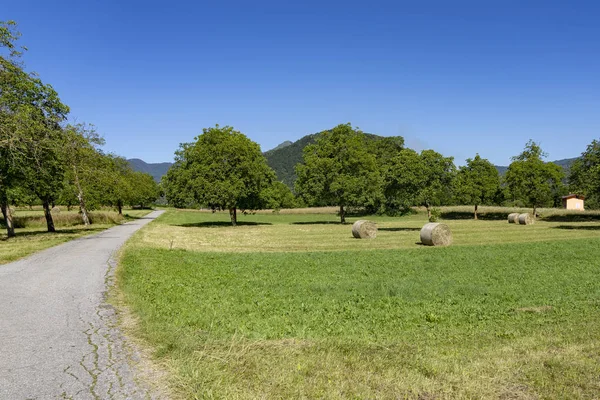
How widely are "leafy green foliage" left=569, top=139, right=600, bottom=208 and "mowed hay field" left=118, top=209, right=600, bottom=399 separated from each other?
30.7m

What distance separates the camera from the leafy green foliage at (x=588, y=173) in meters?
43.0

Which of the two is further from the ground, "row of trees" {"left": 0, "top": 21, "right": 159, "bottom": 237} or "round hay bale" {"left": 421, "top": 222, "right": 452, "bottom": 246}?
"row of trees" {"left": 0, "top": 21, "right": 159, "bottom": 237}

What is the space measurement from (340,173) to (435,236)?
2422cm

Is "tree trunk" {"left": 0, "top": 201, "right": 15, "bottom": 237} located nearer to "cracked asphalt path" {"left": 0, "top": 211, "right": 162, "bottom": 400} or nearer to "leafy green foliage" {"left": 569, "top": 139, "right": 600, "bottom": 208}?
"cracked asphalt path" {"left": 0, "top": 211, "right": 162, "bottom": 400}

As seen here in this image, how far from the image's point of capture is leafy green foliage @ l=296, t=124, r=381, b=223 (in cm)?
4869

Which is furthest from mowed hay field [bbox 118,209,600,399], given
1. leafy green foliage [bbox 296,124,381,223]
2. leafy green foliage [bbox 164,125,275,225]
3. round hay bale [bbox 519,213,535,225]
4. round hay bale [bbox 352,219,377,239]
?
round hay bale [bbox 519,213,535,225]

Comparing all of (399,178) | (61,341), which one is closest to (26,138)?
(61,341)

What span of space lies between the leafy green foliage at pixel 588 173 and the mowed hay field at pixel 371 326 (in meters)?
30.7

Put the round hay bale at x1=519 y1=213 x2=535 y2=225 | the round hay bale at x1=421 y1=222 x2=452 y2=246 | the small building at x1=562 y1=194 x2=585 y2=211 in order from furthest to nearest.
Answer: the small building at x1=562 y1=194 x2=585 y2=211
the round hay bale at x1=519 y1=213 x2=535 y2=225
the round hay bale at x1=421 y1=222 x2=452 y2=246

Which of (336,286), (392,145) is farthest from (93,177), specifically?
(392,145)

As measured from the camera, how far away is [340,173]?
5097 cm

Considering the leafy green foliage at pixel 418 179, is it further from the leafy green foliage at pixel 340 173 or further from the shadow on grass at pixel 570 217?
the shadow on grass at pixel 570 217

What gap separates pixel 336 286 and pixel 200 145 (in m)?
41.9

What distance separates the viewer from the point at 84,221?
46250mm
